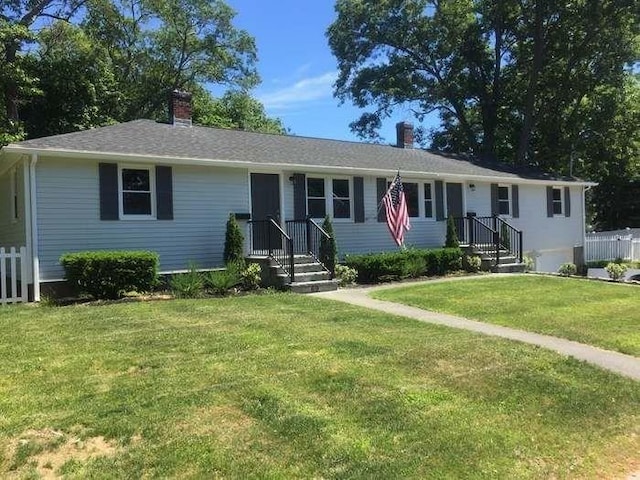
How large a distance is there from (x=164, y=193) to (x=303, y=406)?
9.84 meters

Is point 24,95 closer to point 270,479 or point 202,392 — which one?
point 202,392

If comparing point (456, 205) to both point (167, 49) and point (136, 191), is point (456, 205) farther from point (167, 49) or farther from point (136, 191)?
point (167, 49)

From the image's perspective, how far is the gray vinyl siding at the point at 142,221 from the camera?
42.0 ft

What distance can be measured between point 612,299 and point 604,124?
2244 cm

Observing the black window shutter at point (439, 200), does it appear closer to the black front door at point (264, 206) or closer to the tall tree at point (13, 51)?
the black front door at point (264, 206)

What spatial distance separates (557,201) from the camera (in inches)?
956

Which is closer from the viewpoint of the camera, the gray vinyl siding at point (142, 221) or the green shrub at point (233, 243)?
the gray vinyl siding at point (142, 221)

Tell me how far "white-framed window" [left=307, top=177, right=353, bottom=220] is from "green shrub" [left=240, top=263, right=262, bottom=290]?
3.36 m

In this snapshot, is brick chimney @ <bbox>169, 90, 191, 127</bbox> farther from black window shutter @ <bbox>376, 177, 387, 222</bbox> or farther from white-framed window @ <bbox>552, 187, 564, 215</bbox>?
white-framed window @ <bbox>552, 187, 564, 215</bbox>

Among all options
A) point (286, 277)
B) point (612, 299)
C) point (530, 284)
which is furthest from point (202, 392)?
point (530, 284)

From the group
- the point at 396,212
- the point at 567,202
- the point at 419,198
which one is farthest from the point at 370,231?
the point at 567,202

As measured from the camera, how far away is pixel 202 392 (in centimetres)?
553

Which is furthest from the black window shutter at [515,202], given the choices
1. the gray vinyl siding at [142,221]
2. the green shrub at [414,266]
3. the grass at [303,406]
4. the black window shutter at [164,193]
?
the grass at [303,406]

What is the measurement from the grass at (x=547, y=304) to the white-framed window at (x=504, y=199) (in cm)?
619
